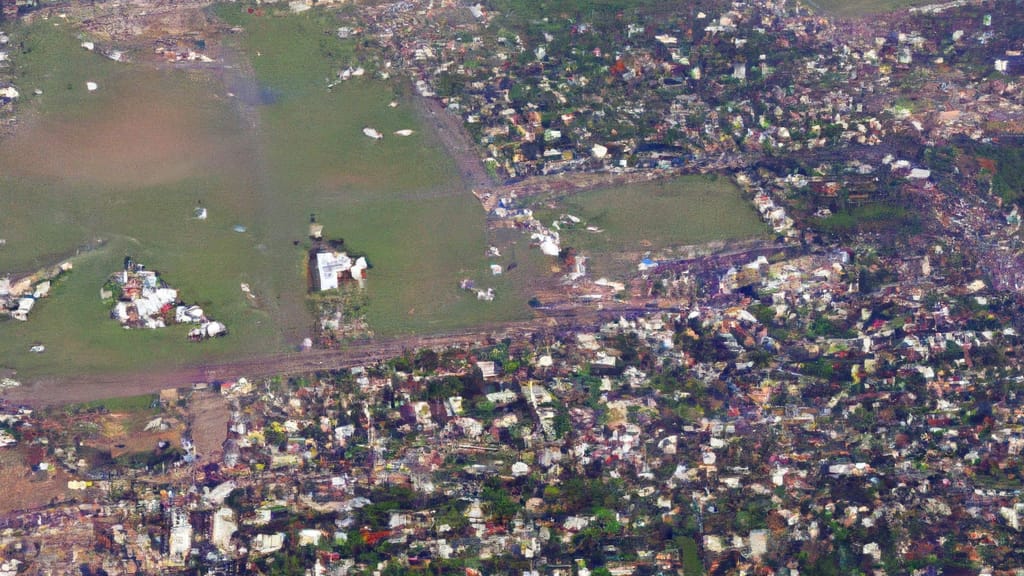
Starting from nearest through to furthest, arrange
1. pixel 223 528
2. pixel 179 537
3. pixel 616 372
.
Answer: pixel 179 537 → pixel 223 528 → pixel 616 372

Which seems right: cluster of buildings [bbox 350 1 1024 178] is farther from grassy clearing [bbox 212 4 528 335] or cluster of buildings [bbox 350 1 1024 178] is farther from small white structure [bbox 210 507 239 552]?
small white structure [bbox 210 507 239 552]

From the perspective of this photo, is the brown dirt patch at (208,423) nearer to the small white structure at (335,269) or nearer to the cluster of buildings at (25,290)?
the small white structure at (335,269)

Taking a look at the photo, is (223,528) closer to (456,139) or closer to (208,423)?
(208,423)

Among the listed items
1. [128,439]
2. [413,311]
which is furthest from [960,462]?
[128,439]

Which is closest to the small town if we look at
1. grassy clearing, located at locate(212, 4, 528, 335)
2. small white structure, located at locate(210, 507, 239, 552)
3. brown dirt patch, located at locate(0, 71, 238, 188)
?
small white structure, located at locate(210, 507, 239, 552)

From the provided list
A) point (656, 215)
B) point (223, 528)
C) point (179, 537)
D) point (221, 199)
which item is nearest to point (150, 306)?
point (221, 199)

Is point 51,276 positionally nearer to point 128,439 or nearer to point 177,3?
point 128,439
